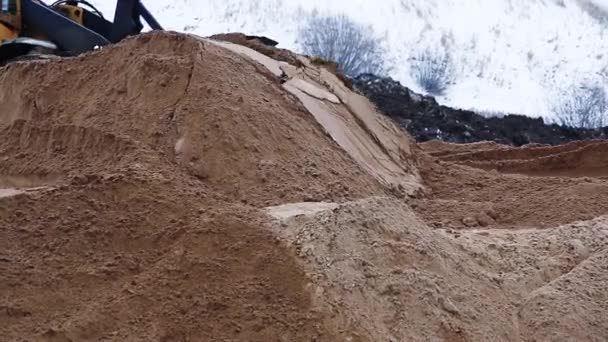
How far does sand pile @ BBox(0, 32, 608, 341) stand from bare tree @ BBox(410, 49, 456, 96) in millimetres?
17798

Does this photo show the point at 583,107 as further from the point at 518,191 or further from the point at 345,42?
the point at 518,191

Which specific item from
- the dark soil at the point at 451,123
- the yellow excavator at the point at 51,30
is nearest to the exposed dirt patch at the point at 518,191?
the yellow excavator at the point at 51,30

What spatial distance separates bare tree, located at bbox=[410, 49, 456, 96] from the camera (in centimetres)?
2455

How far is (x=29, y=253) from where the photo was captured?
486cm

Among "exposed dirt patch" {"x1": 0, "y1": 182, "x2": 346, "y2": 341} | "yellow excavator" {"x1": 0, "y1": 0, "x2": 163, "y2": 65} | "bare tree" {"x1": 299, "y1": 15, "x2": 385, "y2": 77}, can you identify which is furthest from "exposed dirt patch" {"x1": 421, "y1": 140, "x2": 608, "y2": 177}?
"bare tree" {"x1": 299, "y1": 15, "x2": 385, "y2": 77}

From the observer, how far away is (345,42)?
82.6ft

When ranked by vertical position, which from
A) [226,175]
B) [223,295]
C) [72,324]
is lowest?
[72,324]

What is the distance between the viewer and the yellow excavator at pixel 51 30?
9.27m

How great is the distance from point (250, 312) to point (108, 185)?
122 cm

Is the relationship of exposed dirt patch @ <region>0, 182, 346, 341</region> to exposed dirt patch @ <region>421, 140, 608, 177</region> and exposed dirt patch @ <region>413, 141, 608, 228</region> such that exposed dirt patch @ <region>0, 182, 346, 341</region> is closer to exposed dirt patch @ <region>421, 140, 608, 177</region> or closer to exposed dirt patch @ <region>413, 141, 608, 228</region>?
exposed dirt patch @ <region>413, 141, 608, 228</region>

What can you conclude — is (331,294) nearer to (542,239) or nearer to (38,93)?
(542,239)

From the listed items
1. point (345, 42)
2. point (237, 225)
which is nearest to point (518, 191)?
point (237, 225)

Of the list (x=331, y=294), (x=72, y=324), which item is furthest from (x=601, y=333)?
(x=72, y=324)

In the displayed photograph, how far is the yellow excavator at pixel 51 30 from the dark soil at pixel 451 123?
6.54 metres
